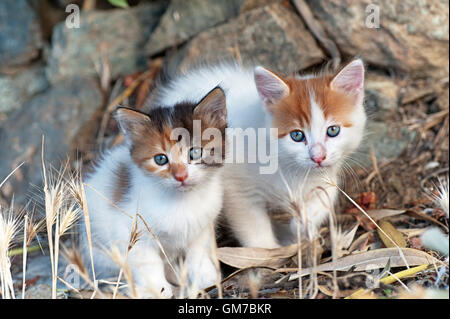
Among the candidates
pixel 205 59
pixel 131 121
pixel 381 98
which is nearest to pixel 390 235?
pixel 381 98

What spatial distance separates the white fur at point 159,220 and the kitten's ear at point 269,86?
41 cm

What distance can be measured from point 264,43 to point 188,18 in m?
0.54

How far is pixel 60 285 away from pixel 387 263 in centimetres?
142

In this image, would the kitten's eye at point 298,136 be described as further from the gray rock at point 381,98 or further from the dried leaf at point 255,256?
the gray rock at point 381,98

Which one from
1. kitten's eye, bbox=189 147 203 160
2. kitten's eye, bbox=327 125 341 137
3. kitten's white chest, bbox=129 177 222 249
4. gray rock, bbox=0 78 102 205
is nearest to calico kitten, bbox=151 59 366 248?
kitten's eye, bbox=327 125 341 137

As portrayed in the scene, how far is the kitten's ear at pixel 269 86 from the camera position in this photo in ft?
6.98

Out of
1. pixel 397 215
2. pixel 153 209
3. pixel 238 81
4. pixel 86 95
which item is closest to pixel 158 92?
pixel 238 81

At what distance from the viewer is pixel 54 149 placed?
328 cm

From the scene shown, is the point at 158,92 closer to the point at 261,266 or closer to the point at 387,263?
the point at 261,266

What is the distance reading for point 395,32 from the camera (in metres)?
2.99

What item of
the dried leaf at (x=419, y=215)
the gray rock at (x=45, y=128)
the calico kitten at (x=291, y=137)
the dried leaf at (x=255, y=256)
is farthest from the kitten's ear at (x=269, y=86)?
the gray rock at (x=45, y=128)

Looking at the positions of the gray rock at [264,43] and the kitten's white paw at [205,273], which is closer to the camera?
the kitten's white paw at [205,273]

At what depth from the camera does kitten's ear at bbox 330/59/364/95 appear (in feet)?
7.02

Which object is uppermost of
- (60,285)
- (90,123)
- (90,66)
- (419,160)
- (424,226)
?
(90,66)
